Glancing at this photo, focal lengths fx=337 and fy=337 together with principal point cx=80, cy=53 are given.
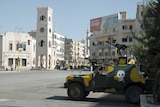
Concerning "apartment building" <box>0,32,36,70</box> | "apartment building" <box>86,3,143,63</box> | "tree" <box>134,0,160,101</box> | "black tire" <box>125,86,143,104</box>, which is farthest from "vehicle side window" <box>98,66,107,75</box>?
"apartment building" <box>0,32,36,70</box>

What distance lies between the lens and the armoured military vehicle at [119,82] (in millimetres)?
15031

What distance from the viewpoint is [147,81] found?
1505 centimetres

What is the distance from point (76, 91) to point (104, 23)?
76041mm

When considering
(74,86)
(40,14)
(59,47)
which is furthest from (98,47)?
(74,86)

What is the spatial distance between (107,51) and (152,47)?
8850 cm

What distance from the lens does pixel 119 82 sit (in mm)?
15242

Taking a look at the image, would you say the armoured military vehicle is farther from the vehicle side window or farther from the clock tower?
the clock tower

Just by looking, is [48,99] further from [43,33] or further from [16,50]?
[43,33]

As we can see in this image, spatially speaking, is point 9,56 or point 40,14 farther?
point 40,14

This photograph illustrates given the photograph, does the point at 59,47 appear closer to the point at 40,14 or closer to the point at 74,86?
the point at 40,14

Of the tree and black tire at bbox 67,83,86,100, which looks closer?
the tree

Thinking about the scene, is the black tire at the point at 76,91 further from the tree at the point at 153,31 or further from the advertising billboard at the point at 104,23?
the advertising billboard at the point at 104,23

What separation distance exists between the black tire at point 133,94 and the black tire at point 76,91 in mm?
2255

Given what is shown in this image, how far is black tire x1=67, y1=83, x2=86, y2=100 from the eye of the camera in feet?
53.2
